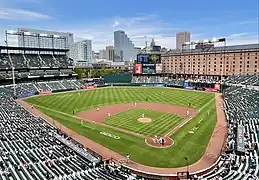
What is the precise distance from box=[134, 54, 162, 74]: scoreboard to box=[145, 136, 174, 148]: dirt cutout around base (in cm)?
6983

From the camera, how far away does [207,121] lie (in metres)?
40.4

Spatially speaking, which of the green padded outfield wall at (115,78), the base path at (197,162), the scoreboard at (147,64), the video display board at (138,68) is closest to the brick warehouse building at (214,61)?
the scoreboard at (147,64)

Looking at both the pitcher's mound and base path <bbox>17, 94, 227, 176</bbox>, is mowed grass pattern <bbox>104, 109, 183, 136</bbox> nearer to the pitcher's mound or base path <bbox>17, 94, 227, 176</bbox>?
the pitcher's mound

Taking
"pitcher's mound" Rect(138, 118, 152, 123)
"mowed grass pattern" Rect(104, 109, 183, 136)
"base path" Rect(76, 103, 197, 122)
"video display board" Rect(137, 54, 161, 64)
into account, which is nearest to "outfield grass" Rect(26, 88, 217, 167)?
"mowed grass pattern" Rect(104, 109, 183, 136)

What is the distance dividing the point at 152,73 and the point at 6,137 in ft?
258

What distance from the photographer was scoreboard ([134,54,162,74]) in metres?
99.8

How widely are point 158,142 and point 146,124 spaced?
8205mm

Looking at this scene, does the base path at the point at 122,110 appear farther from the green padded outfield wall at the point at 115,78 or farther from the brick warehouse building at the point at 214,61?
the brick warehouse building at the point at 214,61

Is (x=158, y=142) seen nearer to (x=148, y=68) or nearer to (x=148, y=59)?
(x=148, y=68)

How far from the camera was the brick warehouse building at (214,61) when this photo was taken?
308ft

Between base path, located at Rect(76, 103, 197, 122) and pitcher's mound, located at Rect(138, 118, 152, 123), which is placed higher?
base path, located at Rect(76, 103, 197, 122)

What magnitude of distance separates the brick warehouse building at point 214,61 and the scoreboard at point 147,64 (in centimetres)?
2242

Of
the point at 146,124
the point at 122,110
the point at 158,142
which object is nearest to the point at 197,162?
the point at 158,142

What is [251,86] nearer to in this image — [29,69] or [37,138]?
[37,138]
